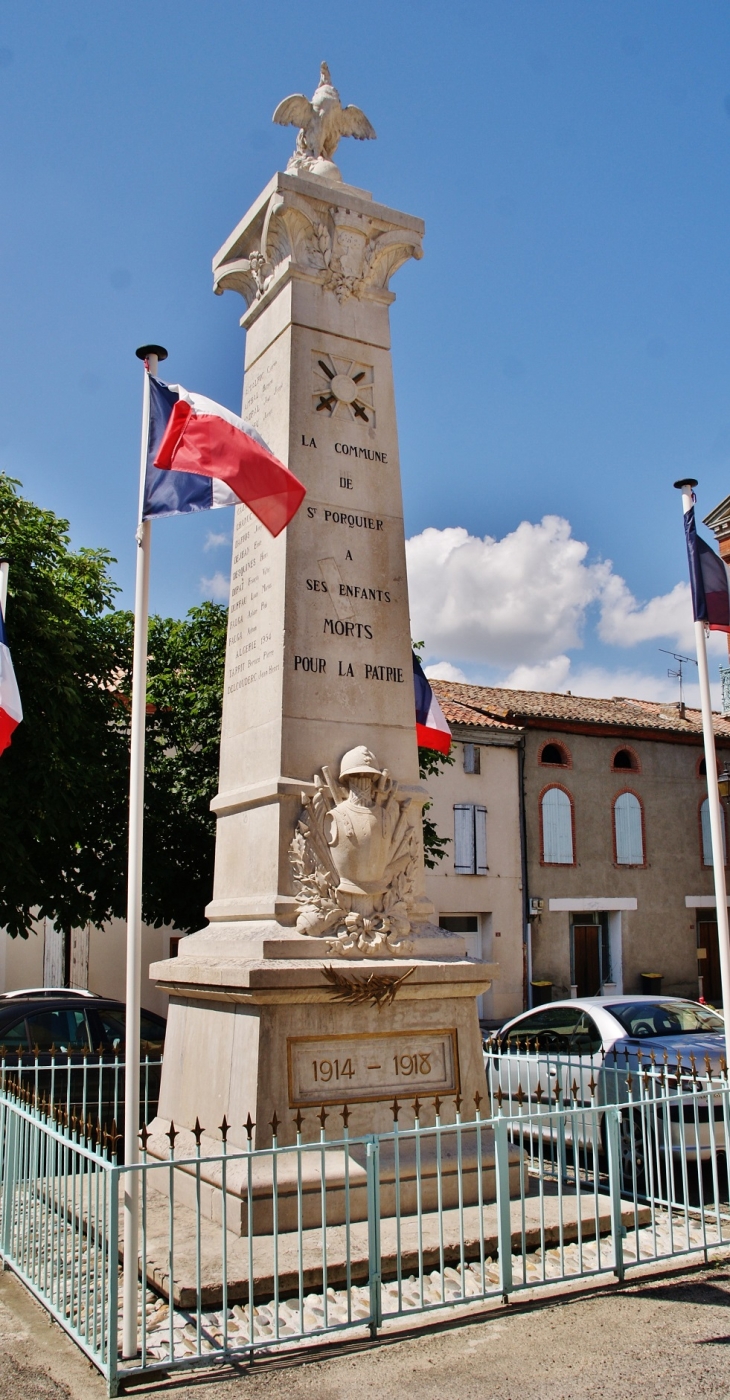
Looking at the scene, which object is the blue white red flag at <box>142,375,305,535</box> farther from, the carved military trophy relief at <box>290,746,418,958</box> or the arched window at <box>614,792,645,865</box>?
the arched window at <box>614,792,645,865</box>

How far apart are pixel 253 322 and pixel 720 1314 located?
292 inches

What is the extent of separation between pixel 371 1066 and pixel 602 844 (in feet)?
71.3

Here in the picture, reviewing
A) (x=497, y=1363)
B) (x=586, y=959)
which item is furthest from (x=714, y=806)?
(x=586, y=959)

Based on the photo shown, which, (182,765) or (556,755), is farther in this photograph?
Result: (556,755)

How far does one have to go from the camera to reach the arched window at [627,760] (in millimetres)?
28781

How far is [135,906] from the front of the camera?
550 cm

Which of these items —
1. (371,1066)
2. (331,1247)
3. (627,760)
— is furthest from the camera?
(627,760)

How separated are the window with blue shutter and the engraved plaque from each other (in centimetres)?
1860

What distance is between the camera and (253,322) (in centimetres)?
894

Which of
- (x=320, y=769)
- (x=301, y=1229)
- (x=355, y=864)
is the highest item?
(x=320, y=769)

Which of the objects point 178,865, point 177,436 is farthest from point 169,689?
point 177,436

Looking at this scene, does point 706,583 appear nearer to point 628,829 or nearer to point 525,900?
point 525,900

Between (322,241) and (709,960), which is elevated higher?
(322,241)

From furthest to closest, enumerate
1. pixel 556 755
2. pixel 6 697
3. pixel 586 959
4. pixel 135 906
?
pixel 556 755
pixel 586 959
pixel 6 697
pixel 135 906
